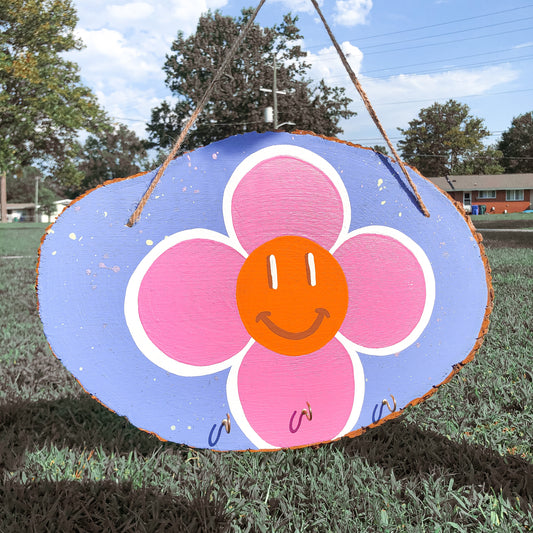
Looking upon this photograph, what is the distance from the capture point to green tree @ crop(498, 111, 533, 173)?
58.7 metres

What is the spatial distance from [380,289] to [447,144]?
5488 cm

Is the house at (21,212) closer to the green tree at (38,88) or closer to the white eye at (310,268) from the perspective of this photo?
the green tree at (38,88)

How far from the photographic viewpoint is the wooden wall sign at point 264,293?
169 centimetres

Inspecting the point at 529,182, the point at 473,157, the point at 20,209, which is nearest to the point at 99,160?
the point at 20,209

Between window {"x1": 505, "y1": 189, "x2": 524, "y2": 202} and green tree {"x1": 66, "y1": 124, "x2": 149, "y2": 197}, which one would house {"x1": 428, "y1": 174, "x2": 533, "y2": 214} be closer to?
window {"x1": 505, "y1": 189, "x2": 524, "y2": 202}

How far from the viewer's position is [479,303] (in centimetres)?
187

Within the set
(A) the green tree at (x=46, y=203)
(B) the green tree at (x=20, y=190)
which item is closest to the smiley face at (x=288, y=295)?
(A) the green tree at (x=46, y=203)

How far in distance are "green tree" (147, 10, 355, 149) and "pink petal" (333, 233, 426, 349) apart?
1174 inches

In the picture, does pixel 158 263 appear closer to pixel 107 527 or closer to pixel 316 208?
pixel 316 208

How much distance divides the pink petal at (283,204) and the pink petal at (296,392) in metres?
0.40

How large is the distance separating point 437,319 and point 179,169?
3.55 ft

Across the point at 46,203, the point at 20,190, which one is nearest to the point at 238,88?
the point at 46,203

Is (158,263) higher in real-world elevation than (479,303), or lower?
higher

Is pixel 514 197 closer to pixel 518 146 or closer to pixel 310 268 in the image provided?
pixel 518 146
